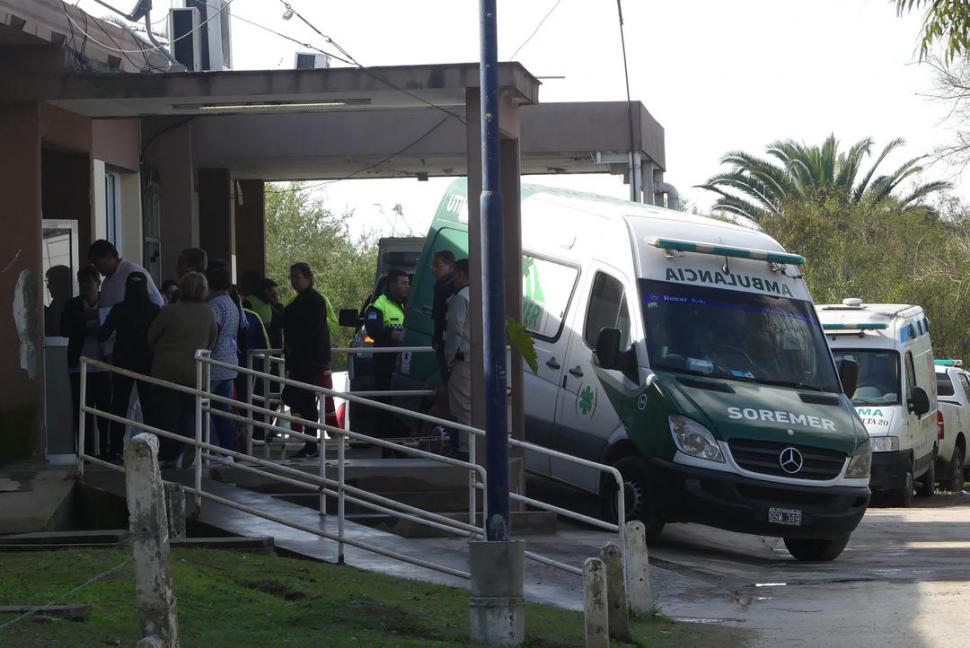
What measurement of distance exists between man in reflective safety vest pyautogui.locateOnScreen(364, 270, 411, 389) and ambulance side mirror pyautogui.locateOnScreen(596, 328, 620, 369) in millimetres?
3250

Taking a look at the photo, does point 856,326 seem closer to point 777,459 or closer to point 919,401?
point 919,401

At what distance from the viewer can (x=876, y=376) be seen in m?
19.1

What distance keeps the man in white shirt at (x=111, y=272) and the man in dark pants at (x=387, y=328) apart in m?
3.44

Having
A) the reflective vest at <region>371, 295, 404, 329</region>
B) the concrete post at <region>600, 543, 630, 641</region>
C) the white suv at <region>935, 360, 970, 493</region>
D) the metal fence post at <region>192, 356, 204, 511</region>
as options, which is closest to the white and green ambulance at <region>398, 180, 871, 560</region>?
the reflective vest at <region>371, 295, 404, 329</region>

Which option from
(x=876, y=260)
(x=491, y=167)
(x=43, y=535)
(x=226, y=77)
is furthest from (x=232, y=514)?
(x=876, y=260)

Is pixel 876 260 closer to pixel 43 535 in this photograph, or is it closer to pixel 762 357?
pixel 762 357

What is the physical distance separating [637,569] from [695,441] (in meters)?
3.29

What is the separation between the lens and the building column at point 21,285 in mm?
12133

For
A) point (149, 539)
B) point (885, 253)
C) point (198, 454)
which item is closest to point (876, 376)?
point (198, 454)

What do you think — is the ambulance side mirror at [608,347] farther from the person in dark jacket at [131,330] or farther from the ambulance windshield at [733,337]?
the person in dark jacket at [131,330]

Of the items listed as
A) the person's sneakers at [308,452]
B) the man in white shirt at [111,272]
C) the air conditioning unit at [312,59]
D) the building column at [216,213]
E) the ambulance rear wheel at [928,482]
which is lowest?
the ambulance rear wheel at [928,482]

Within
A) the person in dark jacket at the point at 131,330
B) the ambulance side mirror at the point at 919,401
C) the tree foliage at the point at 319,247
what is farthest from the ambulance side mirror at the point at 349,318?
the tree foliage at the point at 319,247

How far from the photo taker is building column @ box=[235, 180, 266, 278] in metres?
21.5

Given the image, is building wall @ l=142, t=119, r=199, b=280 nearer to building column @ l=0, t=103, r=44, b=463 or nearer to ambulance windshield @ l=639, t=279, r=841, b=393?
building column @ l=0, t=103, r=44, b=463
